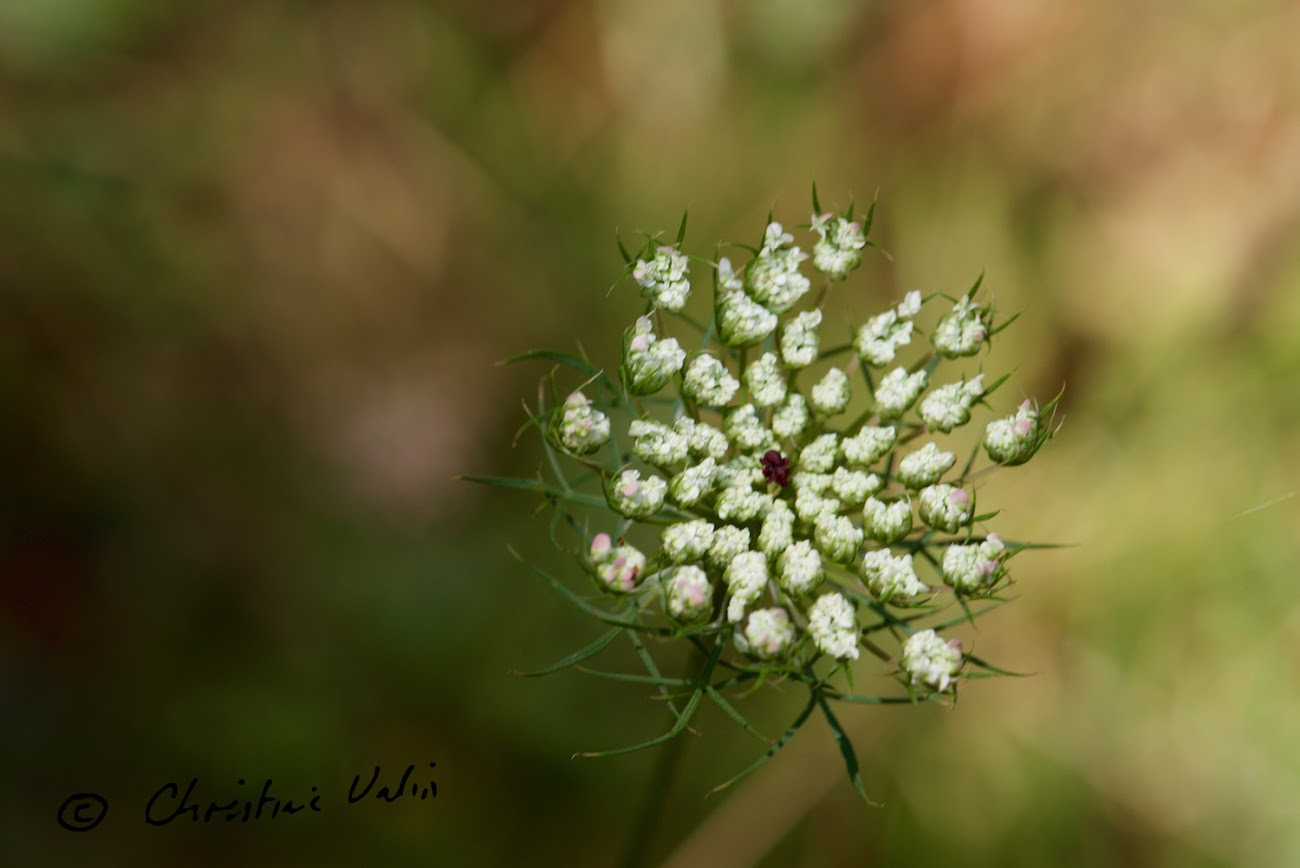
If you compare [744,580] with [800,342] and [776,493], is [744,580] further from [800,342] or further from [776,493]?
[800,342]

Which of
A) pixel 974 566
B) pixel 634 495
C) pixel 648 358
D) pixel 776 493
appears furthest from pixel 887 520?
pixel 648 358

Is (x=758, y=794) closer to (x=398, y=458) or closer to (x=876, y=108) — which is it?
(x=398, y=458)

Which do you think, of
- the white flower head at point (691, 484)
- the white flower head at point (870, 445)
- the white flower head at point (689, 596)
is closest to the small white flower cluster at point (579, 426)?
the white flower head at point (691, 484)

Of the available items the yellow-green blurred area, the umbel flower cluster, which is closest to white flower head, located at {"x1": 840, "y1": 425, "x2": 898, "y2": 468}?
the umbel flower cluster

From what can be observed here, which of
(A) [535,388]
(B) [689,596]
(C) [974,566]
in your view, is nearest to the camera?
(B) [689,596]

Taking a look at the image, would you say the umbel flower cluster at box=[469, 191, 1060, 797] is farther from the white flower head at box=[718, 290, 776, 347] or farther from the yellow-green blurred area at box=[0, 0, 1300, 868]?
the yellow-green blurred area at box=[0, 0, 1300, 868]

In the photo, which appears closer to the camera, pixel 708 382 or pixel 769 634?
pixel 769 634
